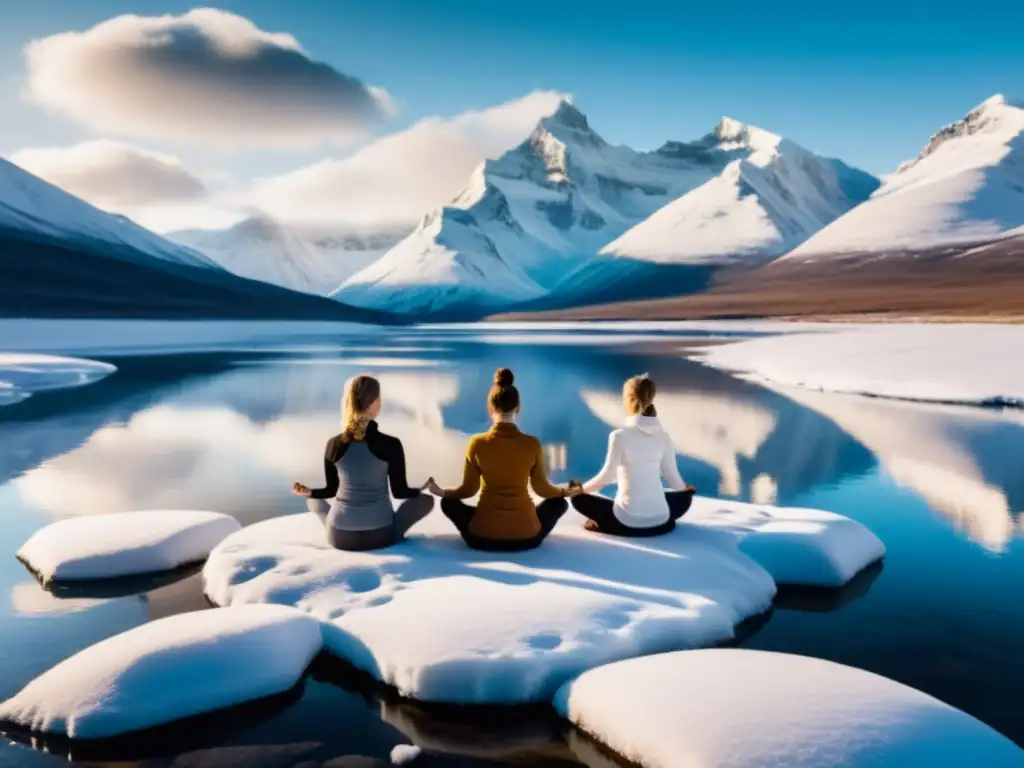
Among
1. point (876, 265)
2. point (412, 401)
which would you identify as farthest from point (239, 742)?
point (876, 265)

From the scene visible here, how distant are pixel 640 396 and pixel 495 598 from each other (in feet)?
8.10

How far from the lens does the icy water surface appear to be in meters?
5.47

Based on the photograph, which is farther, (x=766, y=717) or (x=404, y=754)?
(x=404, y=754)

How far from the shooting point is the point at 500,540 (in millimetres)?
8016

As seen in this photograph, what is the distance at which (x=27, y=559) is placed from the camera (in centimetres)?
896

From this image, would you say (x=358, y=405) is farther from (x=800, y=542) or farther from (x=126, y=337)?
(x=126, y=337)

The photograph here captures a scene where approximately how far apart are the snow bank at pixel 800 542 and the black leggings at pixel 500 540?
1.65m

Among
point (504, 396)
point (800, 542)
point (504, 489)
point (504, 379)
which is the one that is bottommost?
point (800, 542)

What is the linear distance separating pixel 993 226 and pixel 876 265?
103 ft

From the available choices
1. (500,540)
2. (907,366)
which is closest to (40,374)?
(500,540)

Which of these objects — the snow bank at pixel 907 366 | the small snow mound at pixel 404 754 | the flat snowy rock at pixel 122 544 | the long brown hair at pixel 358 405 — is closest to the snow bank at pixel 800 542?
the long brown hair at pixel 358 405

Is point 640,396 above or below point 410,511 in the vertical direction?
above

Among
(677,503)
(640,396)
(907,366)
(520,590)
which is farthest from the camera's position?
(907,366)

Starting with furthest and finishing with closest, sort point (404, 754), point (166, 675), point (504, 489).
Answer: point (504, 489)
point (166, 675)
point (404, 754)
